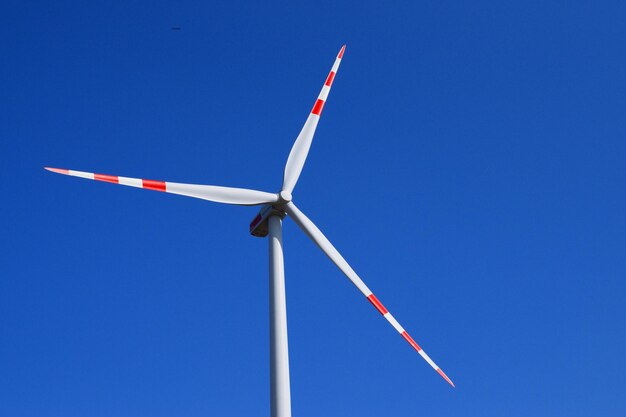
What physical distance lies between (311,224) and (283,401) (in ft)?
22.0

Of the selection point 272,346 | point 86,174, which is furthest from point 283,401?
point 86,174

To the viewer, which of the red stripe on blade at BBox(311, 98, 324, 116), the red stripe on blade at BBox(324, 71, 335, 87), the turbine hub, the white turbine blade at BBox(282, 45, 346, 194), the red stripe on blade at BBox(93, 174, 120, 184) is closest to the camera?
the red stripe on blade at BBox(93, 174, 120, 184)

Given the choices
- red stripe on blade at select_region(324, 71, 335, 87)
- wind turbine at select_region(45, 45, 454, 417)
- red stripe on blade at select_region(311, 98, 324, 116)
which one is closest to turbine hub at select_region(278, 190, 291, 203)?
wind turbine at select_region(45, 45, 454, 417)

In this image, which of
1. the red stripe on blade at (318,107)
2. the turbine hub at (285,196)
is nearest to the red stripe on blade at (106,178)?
the turbine hub at (285,196)

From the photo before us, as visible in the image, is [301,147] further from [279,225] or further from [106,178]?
[106,178]

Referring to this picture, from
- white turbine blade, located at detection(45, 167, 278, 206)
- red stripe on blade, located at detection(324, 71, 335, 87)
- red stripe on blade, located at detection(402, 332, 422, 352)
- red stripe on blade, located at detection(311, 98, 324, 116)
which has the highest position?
red stripe on blade, located at detection(324, 71, 335, 87)

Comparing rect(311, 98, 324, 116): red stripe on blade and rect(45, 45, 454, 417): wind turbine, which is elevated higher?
rect(311, 98, 324, 116): red stripe on blade

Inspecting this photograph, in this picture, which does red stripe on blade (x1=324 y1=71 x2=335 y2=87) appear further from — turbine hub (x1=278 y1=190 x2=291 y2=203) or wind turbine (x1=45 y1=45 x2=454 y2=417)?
turbine hub (x1=278 y1=190 x2=291 y2=203)

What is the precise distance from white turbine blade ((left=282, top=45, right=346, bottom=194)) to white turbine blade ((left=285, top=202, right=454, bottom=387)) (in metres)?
0.95

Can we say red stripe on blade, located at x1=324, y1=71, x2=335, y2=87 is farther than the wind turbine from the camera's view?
Yes

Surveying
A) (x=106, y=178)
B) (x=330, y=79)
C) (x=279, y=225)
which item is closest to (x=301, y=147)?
(x=279, y=225)

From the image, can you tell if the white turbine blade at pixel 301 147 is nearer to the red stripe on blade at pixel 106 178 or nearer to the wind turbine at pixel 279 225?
the wind turbine at pixel 279 225

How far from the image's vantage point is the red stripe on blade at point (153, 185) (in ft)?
70.7

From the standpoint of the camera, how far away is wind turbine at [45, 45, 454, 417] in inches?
803
